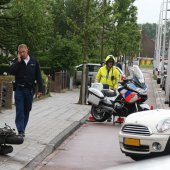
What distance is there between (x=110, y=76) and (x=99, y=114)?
1.10 meters

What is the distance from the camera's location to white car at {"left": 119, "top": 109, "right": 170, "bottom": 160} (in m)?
7.77

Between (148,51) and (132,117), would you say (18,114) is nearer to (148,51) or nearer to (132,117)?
(132,117)

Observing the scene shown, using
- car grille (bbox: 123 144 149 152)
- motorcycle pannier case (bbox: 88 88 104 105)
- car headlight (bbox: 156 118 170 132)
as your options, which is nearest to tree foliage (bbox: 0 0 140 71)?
motorcycle pannier case (bbox: 88 88 104 105)

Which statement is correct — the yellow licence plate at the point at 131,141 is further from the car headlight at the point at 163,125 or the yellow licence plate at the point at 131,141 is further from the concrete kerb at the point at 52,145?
the concrete kerb at the point at 52,145

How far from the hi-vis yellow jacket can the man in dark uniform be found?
5.13 meters

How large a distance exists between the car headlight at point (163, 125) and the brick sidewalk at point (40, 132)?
6.38 feet

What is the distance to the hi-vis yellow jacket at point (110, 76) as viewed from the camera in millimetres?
14719

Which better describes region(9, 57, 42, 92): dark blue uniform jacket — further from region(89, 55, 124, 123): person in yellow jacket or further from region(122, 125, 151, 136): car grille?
region(89, 55, 124, 123): person in yellow jacket

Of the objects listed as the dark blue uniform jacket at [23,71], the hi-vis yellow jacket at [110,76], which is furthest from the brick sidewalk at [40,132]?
the hi-vis yellow jacket at [110,76]

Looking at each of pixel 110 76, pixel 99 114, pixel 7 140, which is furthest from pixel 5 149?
pixel 110 76

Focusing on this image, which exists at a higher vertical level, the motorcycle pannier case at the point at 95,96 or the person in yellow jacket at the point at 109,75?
the person in yellow jacket at the point at 109,75

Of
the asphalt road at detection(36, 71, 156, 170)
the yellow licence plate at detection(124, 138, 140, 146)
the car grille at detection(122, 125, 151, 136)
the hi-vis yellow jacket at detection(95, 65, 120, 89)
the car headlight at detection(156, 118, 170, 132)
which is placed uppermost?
the hi-vis yellow jacket at detection(95, 65, 120, 89)

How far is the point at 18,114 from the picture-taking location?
9609 millimetres

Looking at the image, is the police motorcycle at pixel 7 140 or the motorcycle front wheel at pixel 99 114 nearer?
the police motorcycle at pixel 7 140
